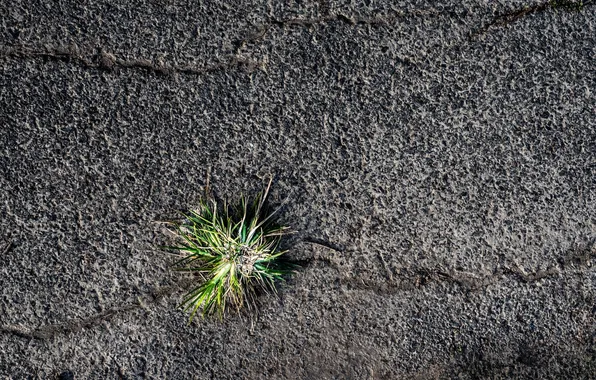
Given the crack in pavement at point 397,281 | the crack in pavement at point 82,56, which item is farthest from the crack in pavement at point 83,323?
the crack in pavement at point 82,56

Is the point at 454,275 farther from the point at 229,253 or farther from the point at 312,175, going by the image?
the point at 229,253

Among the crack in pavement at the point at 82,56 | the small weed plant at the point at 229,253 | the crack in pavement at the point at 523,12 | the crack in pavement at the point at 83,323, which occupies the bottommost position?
the crack in pavement at the point at 83,323

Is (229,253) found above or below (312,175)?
below

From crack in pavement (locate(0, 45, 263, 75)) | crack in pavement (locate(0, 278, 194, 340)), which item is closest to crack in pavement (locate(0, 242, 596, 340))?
crack in pavement (locate(0, 278, 194, 340))

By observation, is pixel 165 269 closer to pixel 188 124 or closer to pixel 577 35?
pixel 188 124

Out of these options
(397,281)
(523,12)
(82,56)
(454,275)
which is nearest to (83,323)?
(82,56)

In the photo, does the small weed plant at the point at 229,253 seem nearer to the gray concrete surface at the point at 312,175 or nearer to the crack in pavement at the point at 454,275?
the gray concrete surface at the point at 312,175
